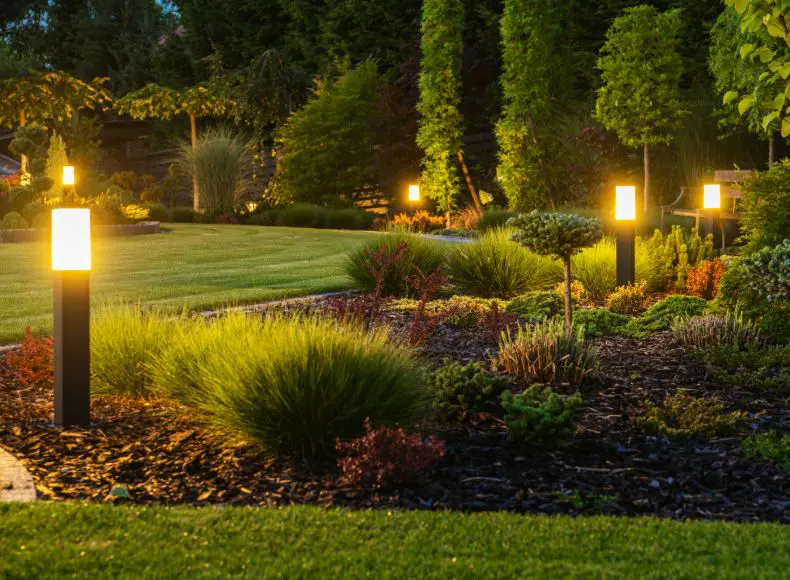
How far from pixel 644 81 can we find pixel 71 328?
1463 centimetres

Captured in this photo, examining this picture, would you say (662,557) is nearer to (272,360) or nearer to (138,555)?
(138,555)

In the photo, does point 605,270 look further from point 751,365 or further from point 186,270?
point 186,270

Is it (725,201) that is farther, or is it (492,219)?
(492,219)

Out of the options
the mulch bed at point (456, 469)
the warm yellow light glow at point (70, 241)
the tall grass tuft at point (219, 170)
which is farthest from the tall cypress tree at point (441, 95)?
the warm yellow light glow at point (70, 241)

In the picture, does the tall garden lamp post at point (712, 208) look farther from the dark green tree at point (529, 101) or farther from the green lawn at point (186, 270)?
the dark green tree at point (529, 101)

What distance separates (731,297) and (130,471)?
4.87 meters

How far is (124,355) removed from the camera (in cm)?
566

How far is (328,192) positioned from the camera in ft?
76.2

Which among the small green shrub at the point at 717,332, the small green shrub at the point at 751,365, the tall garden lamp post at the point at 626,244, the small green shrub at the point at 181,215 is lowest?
the small green shrub at the point at 751,365

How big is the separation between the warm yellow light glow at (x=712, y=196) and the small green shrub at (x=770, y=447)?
727cm

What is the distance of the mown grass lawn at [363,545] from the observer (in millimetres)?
3049

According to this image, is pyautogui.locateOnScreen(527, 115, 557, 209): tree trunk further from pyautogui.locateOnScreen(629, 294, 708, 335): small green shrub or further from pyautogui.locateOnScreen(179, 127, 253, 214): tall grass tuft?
pyautogui.locateOnScreen(629, 294, 708, 335): small green shrub

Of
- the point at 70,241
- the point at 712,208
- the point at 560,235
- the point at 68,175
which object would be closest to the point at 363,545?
the point at 70,241

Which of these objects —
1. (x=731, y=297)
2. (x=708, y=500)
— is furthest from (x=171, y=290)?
(x=708, y=500)
